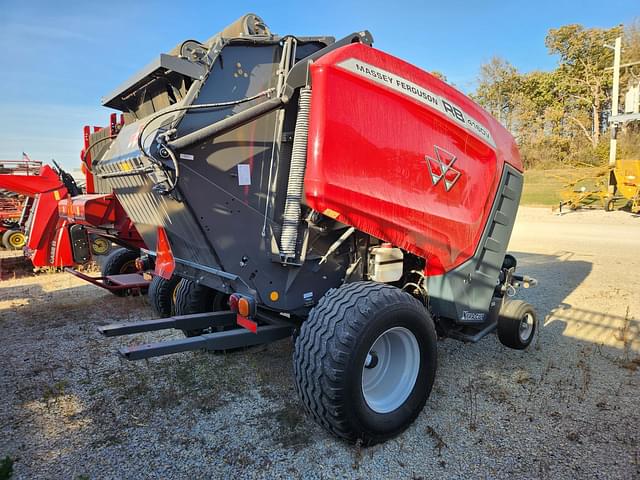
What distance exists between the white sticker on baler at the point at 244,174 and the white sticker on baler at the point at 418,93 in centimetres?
90

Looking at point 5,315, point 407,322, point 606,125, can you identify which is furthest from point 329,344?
point 606,125

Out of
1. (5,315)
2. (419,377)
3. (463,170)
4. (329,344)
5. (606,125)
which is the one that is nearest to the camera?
(329,344)

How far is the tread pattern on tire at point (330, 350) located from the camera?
264 centimetres

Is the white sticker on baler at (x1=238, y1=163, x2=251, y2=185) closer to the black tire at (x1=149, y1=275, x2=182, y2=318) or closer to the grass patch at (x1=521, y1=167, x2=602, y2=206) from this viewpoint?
the black tire at (x1=149, y1=275, x2=182, y2=318)

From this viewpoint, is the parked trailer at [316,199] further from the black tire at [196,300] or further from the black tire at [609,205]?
the black tire at [609,205]

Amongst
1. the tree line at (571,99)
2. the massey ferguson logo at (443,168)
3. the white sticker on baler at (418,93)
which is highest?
the tree line at (571,99)

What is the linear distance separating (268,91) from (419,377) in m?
2.23

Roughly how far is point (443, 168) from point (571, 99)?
1386 inches

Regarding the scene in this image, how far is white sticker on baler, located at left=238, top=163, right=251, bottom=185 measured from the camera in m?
3.00

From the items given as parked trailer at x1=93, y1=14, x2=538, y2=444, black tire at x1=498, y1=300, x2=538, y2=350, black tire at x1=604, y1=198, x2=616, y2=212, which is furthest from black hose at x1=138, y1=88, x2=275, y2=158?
black tire at x1=604, y1=198, x2=616, y2=212

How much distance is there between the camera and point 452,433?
119 inches

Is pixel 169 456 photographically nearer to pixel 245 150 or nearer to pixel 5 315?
pixel 245 150

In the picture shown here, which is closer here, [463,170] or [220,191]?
[220,191]

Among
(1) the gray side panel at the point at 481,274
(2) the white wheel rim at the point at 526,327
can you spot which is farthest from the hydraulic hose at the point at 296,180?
(2) the white wheel rim at the point at 526,327
